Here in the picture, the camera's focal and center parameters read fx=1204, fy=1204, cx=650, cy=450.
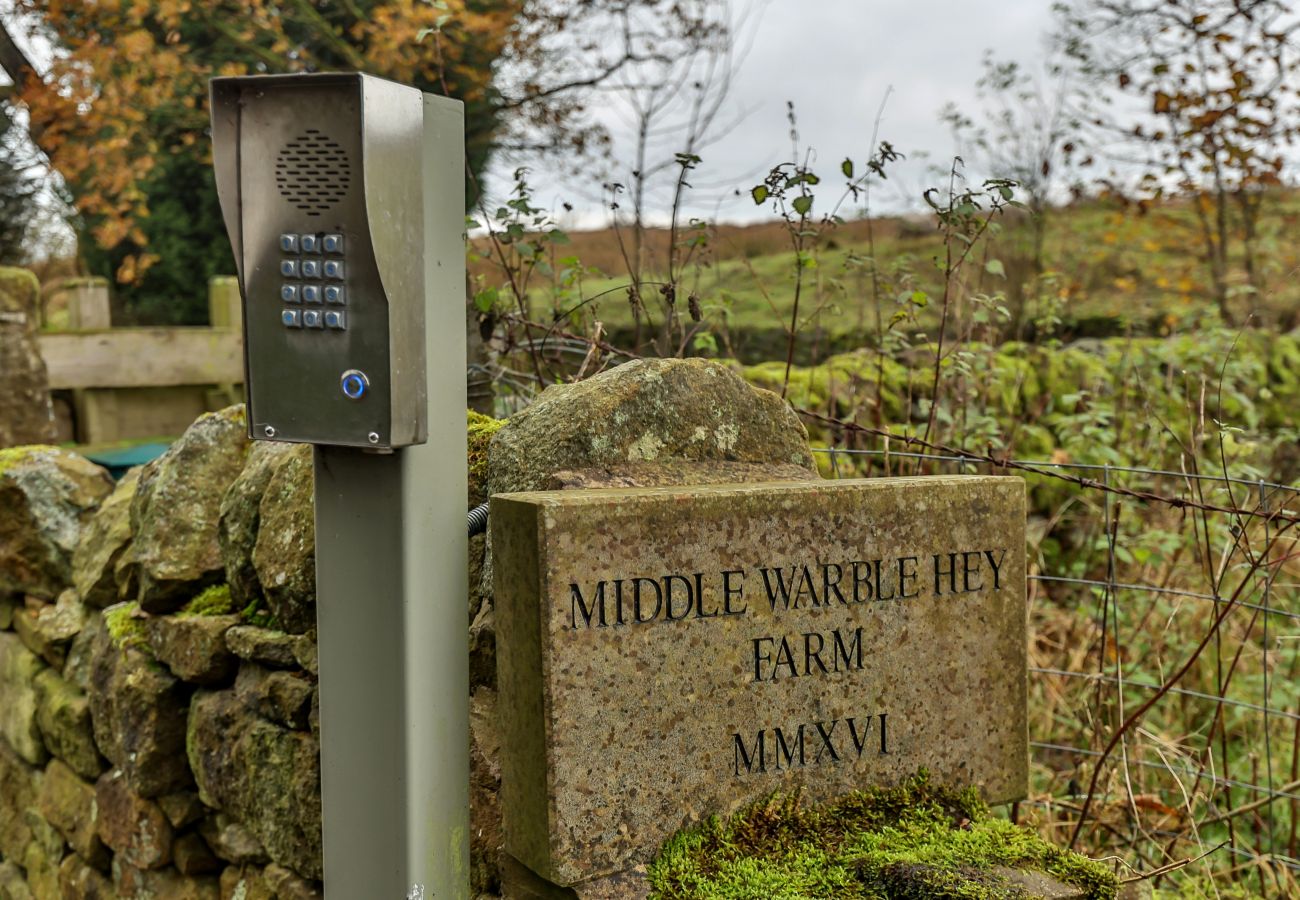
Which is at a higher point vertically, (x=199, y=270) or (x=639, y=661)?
(x=199, y=270)

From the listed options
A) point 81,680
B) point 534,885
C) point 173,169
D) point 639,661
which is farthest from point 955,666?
point 173,169

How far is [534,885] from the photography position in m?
2.05

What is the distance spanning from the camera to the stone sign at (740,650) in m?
1.94

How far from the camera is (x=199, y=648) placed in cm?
295

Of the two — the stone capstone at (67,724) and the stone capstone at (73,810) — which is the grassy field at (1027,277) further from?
the stone capstone at (73,810)

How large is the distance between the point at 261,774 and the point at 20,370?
171 inches

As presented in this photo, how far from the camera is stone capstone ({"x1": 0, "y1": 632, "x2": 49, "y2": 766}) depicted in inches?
154

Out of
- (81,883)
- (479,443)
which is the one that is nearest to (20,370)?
(81,883)

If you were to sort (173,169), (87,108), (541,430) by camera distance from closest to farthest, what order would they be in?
(541,430), (87,108), (173,169)

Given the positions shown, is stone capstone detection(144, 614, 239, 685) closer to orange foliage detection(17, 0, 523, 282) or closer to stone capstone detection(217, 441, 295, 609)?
stone capstone detection(217, 441, 295, 609)

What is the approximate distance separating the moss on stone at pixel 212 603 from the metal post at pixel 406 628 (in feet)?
3.39

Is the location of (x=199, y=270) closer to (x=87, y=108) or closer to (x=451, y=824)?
(x=87, y=108)

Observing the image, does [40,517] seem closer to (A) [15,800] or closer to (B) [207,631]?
(A) [15,800]

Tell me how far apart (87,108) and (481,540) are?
6.74 meters
